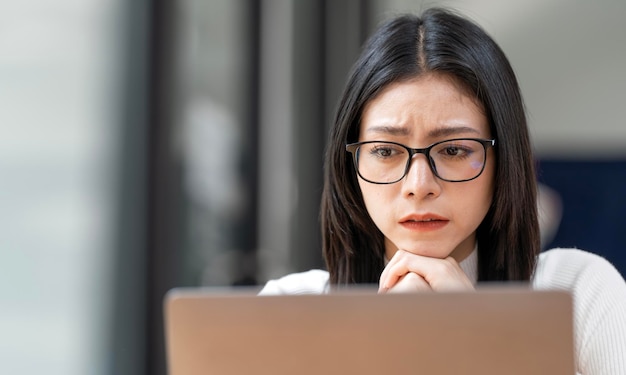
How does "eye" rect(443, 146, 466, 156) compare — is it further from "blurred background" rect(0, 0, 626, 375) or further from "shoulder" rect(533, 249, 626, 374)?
"blurred background" rect(0, 0, 626, 375)

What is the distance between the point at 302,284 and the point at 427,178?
423 millimetres

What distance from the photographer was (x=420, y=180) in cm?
121

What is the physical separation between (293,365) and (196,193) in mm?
2302

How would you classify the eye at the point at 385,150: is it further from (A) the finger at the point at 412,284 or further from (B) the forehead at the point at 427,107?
(A) the finger at the point at 412,284

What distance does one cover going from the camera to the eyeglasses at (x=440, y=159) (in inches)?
48.2

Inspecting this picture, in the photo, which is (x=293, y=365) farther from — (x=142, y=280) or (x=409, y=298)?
(x=142, y=280)

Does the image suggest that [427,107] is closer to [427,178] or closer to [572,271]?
[427,178]

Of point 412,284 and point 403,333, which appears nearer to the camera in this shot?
point 403,333

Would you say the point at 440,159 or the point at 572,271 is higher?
the point at 440,159

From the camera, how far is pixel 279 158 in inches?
134

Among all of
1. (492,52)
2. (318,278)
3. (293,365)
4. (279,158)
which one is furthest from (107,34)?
(293,365)

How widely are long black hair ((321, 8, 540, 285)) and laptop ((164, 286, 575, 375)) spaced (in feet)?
1.88

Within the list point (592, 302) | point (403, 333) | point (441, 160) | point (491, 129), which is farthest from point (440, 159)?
point (403, 333)

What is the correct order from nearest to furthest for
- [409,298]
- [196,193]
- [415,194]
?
[409,298]
[415,194]
[196,193]
